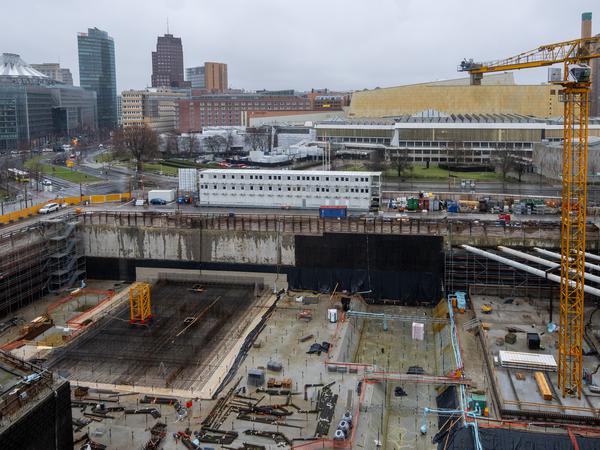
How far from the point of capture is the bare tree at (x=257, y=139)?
8814 centimetres

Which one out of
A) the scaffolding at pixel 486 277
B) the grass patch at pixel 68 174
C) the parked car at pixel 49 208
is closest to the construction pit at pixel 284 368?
the scaffolding at pixel 486 277

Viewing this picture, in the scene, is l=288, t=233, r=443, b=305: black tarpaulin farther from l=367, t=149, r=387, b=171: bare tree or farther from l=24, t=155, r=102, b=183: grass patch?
l=24, t=155, r=102, b=183: grass patch

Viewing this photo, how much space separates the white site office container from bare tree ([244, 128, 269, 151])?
129ft

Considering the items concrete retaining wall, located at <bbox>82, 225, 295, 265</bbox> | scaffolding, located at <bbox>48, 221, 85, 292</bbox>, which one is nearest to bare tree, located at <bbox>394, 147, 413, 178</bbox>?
concrete retaining wall, located at <bbox>82, 225, 295, 265</bbox>

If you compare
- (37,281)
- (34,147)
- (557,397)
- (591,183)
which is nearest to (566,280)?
(557,397)

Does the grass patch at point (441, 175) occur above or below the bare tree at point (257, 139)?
below

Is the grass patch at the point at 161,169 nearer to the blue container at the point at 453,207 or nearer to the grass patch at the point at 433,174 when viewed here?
the grass patch at the point at 433,174

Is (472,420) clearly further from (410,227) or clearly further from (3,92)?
(3,92)

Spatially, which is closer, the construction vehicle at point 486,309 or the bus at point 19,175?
the construction vehicle at point 486,309

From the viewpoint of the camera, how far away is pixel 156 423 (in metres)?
19.8

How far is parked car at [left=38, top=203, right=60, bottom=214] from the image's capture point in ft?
137

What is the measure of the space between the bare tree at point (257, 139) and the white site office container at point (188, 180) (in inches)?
1550

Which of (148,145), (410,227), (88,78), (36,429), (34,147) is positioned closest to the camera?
(36,429)

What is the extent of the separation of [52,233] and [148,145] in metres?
40.3
